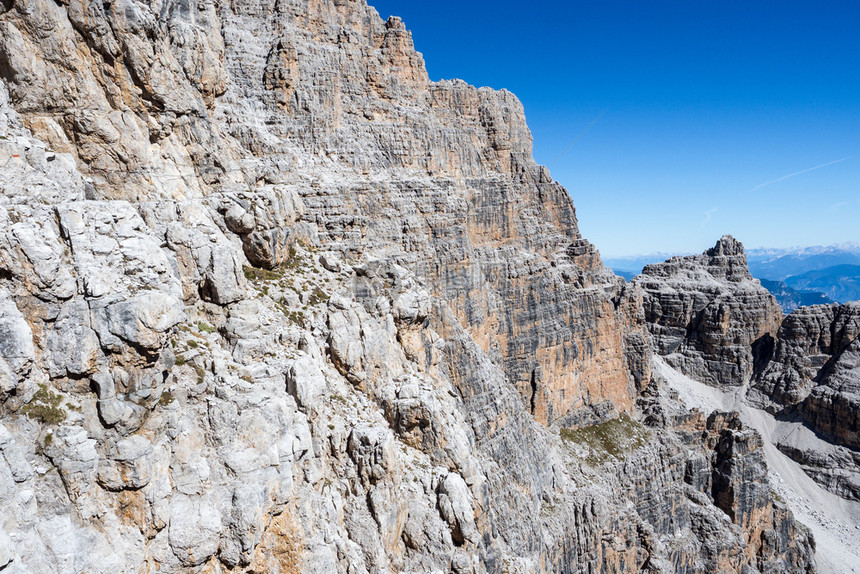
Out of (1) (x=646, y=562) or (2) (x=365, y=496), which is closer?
(2) (x=365, y=496)

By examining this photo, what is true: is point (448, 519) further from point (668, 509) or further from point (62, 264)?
point (668, 509)

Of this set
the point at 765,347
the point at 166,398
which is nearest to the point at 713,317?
the point at 765,347

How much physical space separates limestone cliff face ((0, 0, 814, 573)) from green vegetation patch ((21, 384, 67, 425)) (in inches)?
2.5

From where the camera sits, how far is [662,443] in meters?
74.6

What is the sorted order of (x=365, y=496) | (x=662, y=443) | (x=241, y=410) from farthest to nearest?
(x=662, y=443), (x=365, y=496), (x=241, y=410)

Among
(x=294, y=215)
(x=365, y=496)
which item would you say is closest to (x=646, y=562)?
(x=365, y=496)

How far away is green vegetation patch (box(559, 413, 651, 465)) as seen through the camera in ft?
222

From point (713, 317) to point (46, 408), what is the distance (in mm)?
127916

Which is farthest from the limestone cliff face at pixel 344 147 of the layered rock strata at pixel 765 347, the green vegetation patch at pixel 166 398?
the layered rock strata at pixel 765 347

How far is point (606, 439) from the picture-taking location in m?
71.6

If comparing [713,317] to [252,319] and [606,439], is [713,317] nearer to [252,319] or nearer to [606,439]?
[606,439]

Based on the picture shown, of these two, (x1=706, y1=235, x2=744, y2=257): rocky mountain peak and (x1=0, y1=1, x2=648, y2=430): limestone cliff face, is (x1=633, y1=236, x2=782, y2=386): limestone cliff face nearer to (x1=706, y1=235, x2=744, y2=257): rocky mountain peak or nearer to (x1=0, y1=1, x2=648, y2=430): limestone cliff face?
(x1=706, y1=235, x2=744, y2=257): rocky mountain peak

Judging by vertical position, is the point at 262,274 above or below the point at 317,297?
above

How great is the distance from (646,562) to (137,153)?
65824 mm
